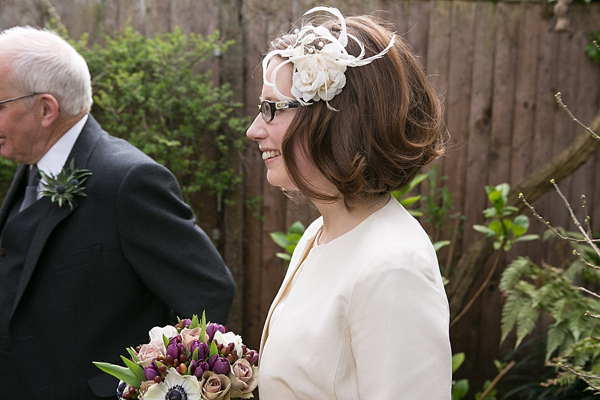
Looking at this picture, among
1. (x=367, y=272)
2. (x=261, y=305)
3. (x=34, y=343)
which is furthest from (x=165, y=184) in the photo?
(x=261, y=305)

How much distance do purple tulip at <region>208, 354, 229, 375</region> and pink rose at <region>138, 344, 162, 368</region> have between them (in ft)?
0.40

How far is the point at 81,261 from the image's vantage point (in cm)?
233

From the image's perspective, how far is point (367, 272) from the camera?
138 cm

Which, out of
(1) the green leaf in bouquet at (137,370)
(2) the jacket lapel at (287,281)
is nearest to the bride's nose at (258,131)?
(2) the jacket lapel at (287,281)

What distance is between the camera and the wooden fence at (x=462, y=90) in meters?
4.25

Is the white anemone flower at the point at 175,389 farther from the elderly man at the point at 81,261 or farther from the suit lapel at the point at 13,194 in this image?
the suit lapel at the point at 13,194

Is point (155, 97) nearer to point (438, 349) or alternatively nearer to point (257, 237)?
point (257, 237)

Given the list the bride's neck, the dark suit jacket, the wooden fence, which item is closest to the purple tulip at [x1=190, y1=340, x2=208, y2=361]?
the bride's neck

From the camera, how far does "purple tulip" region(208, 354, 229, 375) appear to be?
1.56 metres

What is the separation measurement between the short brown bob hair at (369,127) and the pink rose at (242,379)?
43 cm

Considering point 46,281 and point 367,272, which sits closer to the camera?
point 367,272

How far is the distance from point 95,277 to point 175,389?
0.94 m

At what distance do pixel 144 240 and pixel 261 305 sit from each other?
222cm

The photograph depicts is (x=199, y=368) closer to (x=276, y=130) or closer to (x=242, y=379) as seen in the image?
(x=242, y=379)
